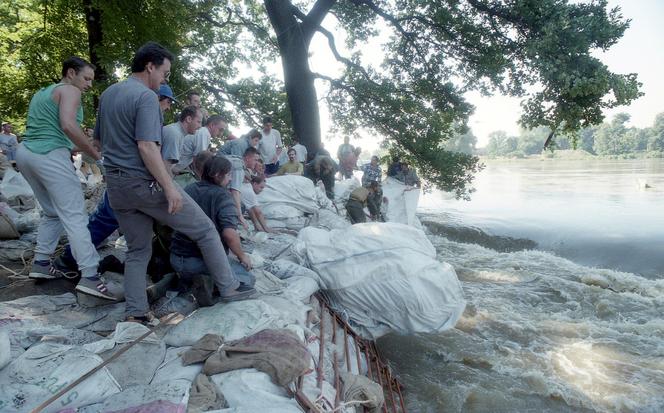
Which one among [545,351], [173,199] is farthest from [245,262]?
[545,351]

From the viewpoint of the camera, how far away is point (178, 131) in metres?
3.35

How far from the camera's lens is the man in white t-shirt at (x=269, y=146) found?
21.2 ft

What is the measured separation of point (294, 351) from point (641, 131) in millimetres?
88059

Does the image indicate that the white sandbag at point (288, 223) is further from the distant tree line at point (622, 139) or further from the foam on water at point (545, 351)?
the distant tree line at point (622, 139)

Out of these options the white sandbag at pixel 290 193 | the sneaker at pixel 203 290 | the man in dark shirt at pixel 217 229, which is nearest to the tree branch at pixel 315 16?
the white sandbag at pixel 290 193

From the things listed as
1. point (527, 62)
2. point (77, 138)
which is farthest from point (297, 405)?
point (527, 62)

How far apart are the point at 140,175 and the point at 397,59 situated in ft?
23.7

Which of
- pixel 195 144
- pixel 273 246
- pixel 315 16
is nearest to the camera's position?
pixel 273 246

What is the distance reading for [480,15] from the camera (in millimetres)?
6633

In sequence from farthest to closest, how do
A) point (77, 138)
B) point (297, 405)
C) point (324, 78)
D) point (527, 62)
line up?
point (324, 78)
point (527, 62)
point (77, 138)
point (297, 405)

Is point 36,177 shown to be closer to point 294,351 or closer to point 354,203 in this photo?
point 294,351

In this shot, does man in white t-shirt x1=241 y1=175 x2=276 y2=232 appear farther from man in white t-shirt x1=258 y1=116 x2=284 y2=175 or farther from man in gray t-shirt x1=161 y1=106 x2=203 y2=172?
man in white t-shirt x1=258 y1=116 x2=284 y2=175

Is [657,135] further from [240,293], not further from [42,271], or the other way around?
[42,271]

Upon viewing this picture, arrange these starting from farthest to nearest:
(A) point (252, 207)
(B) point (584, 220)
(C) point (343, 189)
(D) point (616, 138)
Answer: (D) point (616, 138) < (B) point (584, 220) < (C) point (343, 189) < (A) point (252, 207)
